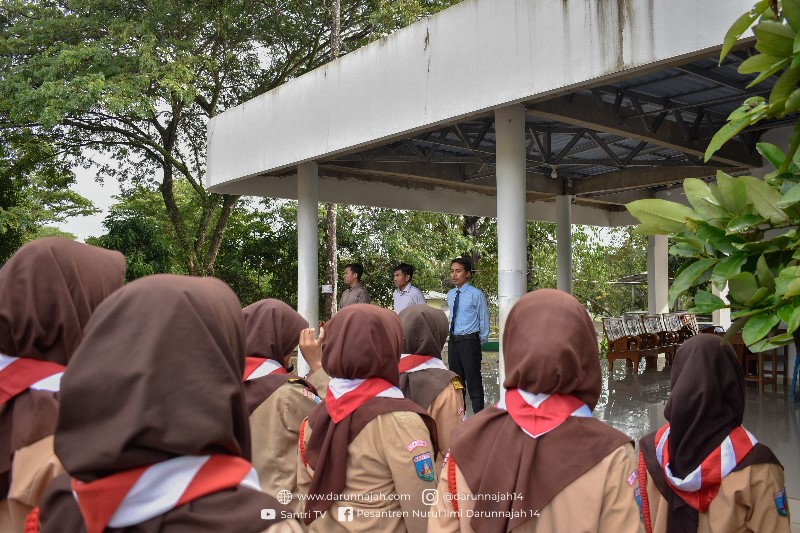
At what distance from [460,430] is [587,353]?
1.53ft

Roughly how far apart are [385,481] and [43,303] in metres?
1.40

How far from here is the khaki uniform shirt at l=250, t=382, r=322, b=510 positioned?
11.1ft

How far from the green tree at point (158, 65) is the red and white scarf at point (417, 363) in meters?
10.2

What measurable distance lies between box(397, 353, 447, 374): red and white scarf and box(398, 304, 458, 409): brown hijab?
0.04m

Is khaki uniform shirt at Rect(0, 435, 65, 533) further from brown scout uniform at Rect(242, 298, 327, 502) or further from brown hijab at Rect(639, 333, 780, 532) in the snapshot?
brown hijab at Rect(639, 333, 780, 532)

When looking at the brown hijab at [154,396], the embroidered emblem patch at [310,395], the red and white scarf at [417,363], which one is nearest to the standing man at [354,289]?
the red and white scarf at [417,363]

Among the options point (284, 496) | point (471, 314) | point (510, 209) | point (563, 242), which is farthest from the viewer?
point (563, 242)

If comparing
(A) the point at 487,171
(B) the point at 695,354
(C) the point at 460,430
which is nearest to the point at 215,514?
(C) the point at 460,430

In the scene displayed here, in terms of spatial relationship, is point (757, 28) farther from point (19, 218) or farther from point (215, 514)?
point (19, 218)

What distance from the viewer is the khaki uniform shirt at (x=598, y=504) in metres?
2.03

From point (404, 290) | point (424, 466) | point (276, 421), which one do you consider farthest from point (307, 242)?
point (424, 466)

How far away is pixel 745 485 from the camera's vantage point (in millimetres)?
2533

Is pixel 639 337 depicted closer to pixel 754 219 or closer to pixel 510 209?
pixel 510 209

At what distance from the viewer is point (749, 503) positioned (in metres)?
2.53
